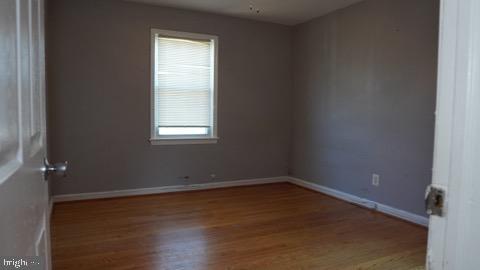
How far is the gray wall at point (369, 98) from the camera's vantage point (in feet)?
10.7

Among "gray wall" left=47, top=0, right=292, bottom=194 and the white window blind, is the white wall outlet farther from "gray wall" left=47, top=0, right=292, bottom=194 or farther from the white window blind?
the white window blind

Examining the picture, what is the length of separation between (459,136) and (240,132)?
4320mm

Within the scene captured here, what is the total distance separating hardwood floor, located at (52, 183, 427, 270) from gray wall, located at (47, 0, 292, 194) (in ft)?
1.63

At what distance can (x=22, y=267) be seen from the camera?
1.88 feet

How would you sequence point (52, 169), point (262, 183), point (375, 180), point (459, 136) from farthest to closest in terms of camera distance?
1. point (262, 183)
2. point (375, 180)
3. point (52, 169)
4. point (459, 136)

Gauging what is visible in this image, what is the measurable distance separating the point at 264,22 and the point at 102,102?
2.56 meters

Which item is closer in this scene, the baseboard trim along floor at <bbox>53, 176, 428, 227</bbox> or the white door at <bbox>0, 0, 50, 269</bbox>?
the white door at <bbox>0, 0, 50, 269</bbox>

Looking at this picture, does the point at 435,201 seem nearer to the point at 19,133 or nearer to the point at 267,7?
the point at 19,133

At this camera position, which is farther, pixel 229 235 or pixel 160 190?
pixel 160 190

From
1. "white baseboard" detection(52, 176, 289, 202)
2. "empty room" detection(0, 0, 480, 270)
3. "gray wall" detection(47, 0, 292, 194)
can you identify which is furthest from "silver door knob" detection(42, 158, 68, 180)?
"white baseboard" detection(52, 176, 289, 202)

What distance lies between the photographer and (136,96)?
4152mm

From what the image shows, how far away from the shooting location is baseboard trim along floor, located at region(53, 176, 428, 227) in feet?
11.4

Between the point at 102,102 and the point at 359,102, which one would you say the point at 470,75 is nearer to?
the point at 359,102

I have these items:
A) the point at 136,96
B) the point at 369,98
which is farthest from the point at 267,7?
the point at 136,96
